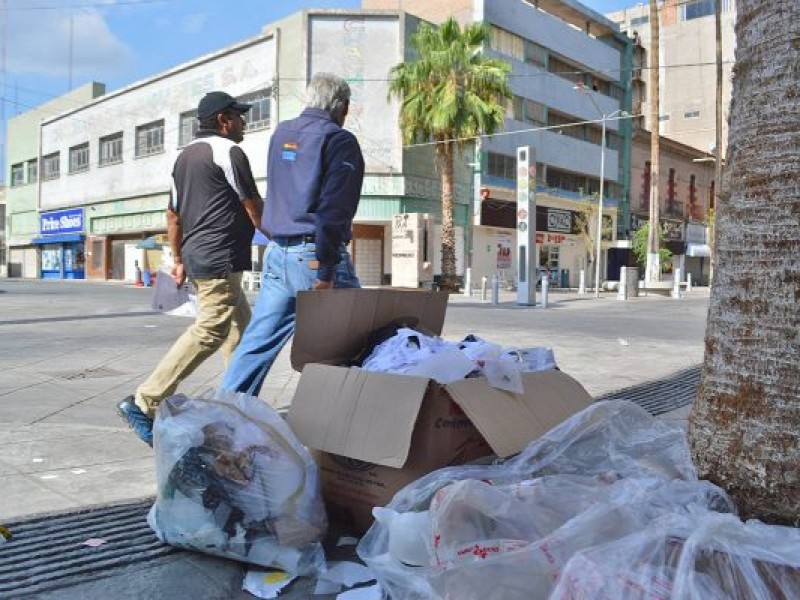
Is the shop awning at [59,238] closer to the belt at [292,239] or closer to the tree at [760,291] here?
the belt at [292,239]

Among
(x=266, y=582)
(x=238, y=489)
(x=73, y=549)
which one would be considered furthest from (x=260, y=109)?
(x=266, y=582)

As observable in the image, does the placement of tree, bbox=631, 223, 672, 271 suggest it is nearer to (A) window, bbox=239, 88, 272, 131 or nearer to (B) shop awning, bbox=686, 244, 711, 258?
(B) shop awning, bbox=686, 244, 711, 258

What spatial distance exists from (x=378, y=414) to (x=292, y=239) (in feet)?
3.99

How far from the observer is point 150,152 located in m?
39.2

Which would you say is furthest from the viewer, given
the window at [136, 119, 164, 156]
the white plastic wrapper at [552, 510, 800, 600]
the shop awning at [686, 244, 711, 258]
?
the shop awning at [686, 244, 711, 258]

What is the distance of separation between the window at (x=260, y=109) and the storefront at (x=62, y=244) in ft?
58.6

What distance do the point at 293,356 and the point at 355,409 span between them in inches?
19.6

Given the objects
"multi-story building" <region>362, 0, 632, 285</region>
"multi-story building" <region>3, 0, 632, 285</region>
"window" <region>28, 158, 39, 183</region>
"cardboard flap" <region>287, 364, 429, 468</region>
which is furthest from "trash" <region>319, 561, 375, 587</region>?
"window" <region>28, 158, 39, 183</region>

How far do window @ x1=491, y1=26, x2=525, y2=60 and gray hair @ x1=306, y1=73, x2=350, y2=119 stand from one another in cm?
3350

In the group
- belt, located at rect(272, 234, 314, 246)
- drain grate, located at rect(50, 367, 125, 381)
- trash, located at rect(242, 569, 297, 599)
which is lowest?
trash, located at rect(242, 569, 297, 599)

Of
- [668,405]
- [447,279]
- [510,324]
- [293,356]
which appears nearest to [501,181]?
[447,279]

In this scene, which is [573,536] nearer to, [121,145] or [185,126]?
[185,126]

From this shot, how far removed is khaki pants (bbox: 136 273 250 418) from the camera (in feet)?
11.0

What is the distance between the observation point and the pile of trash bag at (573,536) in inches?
53.1
